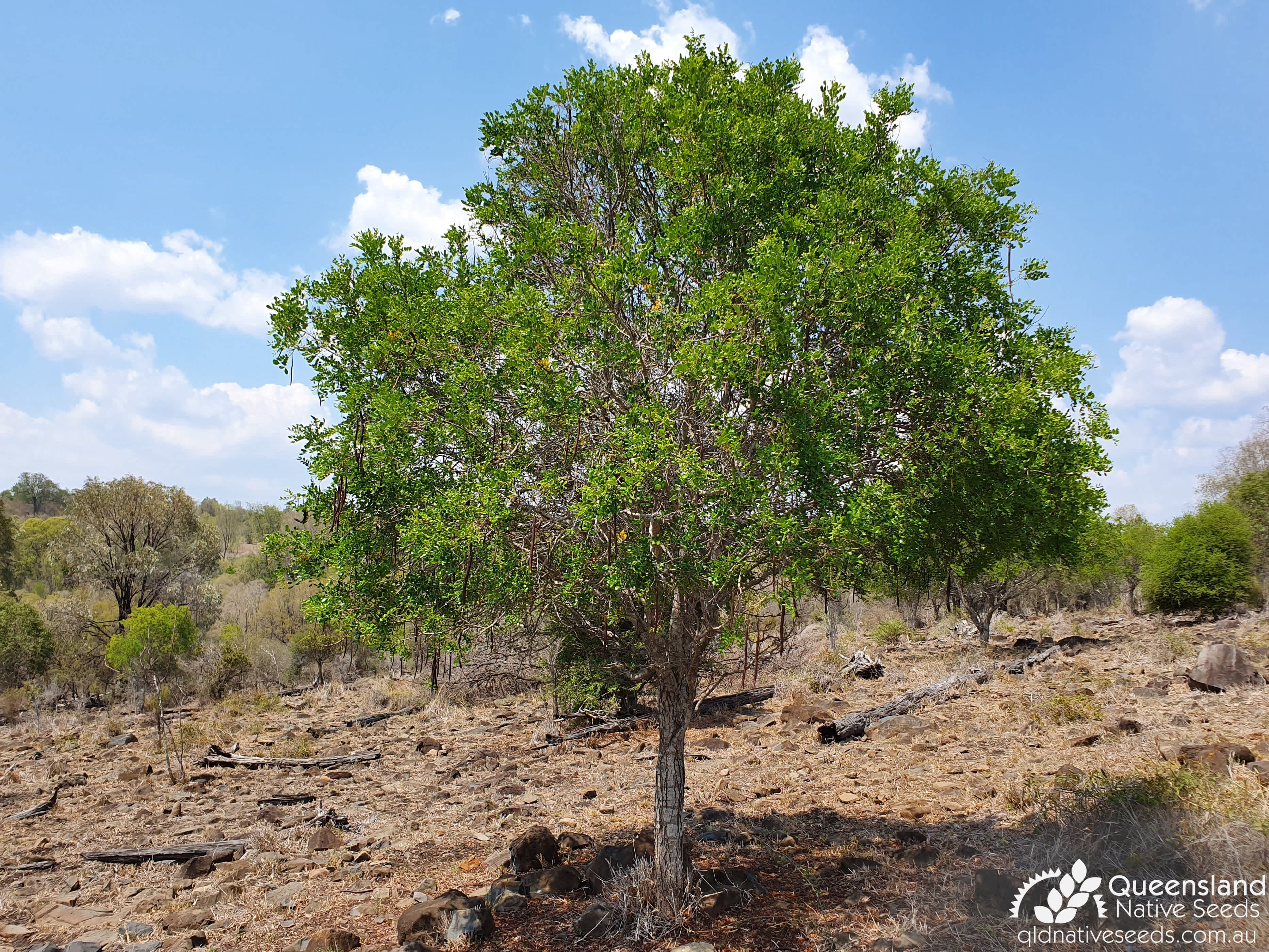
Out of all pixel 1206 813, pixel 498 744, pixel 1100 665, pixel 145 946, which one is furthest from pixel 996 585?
pixel 145 946

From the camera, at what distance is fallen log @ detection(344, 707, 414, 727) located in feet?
→ 86.9

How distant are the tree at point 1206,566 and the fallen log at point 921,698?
45.5ft

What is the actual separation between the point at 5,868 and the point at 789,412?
50.8 feet

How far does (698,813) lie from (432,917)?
5524 mm

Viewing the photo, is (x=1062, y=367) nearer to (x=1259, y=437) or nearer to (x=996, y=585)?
(x=996, y=585)

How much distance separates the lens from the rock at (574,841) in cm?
1138

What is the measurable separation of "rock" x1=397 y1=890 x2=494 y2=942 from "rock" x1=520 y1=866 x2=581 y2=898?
920 millimetres

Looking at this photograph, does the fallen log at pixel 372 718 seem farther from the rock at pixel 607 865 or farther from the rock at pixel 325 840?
the rock at pixel 607 865

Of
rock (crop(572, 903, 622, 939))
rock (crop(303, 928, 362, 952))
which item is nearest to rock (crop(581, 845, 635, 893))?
rock (crop(572, 903, 622, 939))

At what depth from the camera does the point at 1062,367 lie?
283 inches

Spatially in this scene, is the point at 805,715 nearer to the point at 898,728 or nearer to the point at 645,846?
the point at 898,728

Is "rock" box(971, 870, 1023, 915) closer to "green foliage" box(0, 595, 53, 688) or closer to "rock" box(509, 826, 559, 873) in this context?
"rock" box(509, 826, 559, 873)

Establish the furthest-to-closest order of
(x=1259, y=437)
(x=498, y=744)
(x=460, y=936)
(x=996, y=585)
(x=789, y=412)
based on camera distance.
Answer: (x=1259, y=437) < (x=996, y=585) < (x=498, y=744) < (x=460, y=936) < (x=789, y=412)

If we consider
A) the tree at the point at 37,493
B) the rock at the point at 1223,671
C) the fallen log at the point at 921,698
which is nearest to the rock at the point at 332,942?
the fallen log at the point at 921,698
